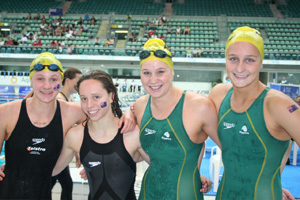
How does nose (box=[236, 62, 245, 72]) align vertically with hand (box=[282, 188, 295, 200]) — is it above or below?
above

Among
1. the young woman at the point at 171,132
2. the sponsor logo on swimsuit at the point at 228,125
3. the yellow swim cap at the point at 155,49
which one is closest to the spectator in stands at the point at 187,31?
the yellow swim cap at the point at 155,49

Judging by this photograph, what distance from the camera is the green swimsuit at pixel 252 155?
6.53 feet

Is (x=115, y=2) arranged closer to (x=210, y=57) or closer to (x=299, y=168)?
(x=210, y=57)

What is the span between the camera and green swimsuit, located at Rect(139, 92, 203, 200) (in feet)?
7.22

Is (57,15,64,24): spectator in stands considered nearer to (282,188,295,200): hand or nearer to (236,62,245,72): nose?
(236,62,245,72): nose

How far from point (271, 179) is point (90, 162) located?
1483 millimetres

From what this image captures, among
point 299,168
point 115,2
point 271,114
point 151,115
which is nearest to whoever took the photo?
point 271,114

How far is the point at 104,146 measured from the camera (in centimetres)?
225

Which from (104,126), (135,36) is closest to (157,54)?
(104,126)

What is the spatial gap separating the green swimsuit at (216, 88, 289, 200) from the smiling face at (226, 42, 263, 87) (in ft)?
0.65

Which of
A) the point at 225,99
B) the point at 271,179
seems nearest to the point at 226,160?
the point at 271,179

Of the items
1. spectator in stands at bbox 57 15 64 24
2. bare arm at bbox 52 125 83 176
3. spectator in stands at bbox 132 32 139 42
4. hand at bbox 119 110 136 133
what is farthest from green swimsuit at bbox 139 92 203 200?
spectator in stands at bbox 57 15 64 24

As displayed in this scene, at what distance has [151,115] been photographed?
91.0 inches

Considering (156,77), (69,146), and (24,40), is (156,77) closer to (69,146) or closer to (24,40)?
(69,146)
